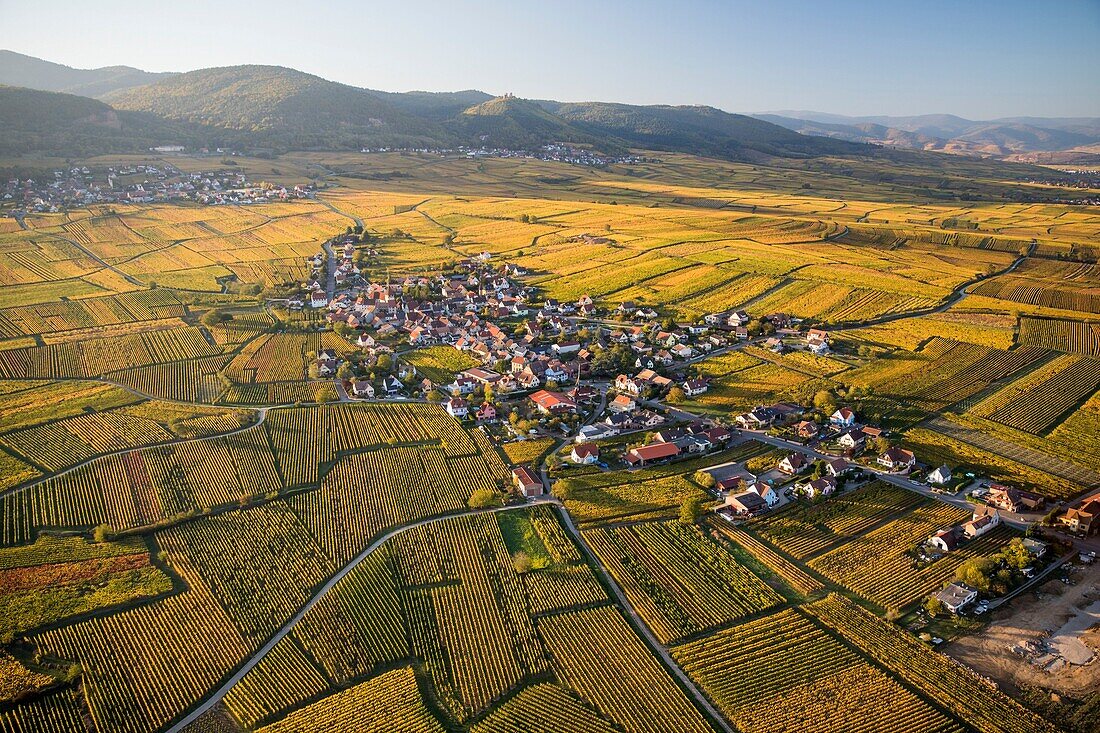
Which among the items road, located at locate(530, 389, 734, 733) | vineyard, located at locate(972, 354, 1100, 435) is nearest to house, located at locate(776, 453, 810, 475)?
road, located at locate(530, 389, 734, 733)

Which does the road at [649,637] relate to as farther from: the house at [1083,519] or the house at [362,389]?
the house at [1083,519]

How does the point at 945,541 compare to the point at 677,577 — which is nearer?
the point at 677,577

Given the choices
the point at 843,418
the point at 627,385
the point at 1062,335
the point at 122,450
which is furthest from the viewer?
the point at 1062,335

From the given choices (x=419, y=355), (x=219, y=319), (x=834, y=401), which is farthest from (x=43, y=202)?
(x=834, y=401)

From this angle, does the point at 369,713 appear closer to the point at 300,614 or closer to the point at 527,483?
the point at 300,614

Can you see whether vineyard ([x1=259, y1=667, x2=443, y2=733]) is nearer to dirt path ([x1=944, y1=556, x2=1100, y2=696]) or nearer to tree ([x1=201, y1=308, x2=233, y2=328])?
dirt path ([x1=944, y1=556, x2=1100, y2=696])

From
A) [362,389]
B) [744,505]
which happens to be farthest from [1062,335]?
[362,389]

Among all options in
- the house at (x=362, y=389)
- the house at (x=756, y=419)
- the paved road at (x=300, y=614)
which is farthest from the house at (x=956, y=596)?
the house at (x=362, y=389)
